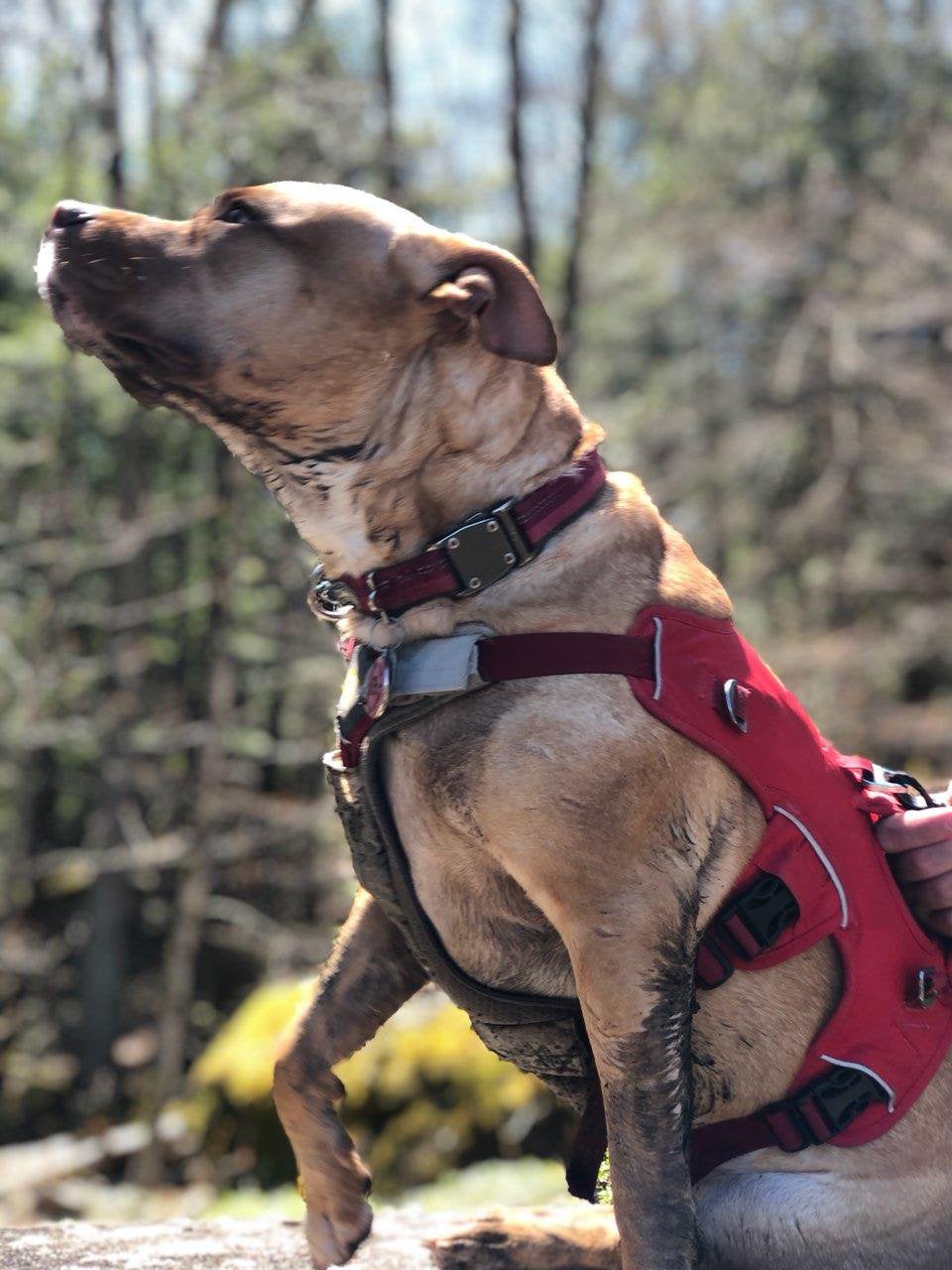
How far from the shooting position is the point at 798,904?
259cm

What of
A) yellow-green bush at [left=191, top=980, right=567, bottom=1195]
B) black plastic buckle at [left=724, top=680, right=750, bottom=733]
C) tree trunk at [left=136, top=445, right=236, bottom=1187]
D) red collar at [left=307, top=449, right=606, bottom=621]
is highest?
red collar at [left=307, top=449, right=606, bottom=621]

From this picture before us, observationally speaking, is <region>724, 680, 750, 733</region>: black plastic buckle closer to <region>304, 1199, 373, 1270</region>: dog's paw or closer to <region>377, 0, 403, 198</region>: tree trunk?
<region>304, 1199, 373, 1270</region>: dog's paw

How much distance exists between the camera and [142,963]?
65.7 ft

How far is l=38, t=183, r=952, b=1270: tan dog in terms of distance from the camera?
239 cm

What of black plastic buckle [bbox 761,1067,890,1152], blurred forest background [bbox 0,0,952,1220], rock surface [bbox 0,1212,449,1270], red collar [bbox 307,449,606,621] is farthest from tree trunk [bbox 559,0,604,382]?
black plastic buckle [bbox 761,1067,890,1152]

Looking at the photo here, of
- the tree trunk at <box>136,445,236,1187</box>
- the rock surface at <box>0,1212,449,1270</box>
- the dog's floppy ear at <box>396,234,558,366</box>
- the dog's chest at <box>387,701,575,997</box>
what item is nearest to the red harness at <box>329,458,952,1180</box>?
the dog's chest at <box>387,701,575,997</box>

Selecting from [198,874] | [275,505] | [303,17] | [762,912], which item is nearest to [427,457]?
[762,912]

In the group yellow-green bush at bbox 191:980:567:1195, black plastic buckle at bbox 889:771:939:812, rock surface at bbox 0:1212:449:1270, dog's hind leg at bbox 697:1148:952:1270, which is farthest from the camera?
yellow-green bush at bbox 191:980:567:1195

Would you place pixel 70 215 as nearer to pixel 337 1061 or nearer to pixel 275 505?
pixel 337 1061

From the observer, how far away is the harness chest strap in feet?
8.17

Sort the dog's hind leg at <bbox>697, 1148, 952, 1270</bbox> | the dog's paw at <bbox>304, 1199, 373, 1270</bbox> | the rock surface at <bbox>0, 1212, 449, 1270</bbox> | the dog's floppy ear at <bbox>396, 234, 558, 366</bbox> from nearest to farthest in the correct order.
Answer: the dog's floppy ear at <bbox>396, 234, 558, 366</bbox> → the dog's hind leg at <bbox>697, 1148, 952, 1270</bbox> → the dog's paw at <bbox>304, 1199, 373, 1270</bbox> → the rock surface at <bbox>0, 1212, 449, 1270</bbox>

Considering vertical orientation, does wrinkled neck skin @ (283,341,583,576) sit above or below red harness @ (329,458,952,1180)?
above

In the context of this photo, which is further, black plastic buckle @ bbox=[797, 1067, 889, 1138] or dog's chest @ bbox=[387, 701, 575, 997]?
black plastic buckle @ bbox=[797, 1067, 889, 1138]

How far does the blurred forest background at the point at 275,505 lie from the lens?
12250mm
